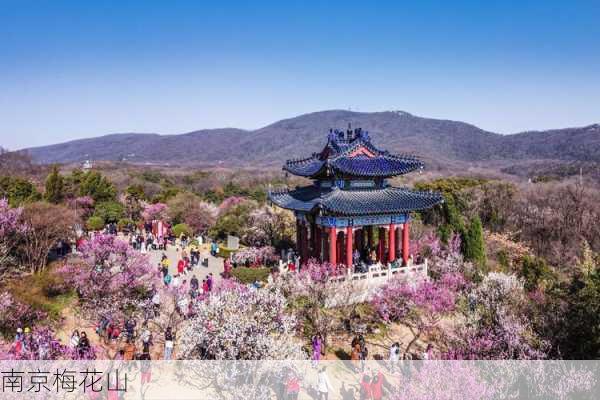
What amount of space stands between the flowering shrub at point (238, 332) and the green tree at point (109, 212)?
38847 mm

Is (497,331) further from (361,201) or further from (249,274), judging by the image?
(249,274)

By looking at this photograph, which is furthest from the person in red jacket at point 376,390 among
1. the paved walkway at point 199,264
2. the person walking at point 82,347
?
the paved walkway at point 199,264

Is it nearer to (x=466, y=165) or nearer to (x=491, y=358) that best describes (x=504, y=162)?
(x=466, y=165)

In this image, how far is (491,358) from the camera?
16.0 meters

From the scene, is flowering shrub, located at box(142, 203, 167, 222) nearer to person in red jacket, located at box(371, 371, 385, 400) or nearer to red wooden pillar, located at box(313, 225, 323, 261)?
A: red wooden pillar, located at box(313, 225, 323, 261)

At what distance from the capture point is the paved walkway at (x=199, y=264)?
31.9m

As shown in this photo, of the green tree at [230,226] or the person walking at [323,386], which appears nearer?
the person walking at [323,386]

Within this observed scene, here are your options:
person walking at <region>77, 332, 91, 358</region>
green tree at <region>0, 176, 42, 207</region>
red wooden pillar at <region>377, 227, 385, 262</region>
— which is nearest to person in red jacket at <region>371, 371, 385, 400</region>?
person walking at <region>77, 332, 91, 358</region>

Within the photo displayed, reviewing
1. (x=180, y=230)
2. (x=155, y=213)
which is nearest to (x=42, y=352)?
(x=180, y=230)

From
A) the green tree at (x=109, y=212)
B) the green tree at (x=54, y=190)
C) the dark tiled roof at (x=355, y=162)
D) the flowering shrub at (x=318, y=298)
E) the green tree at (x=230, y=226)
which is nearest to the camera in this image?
the flowering shrub at (x=318, y=298)

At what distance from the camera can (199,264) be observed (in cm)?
3538

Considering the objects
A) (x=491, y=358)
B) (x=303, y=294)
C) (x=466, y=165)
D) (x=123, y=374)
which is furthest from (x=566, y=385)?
(x=466, y=165)

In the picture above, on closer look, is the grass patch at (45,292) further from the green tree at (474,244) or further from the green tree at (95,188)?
the green tree at (95,188)

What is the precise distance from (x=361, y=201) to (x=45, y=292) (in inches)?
684
